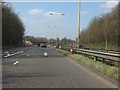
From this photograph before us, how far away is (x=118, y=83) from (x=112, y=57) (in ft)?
22.1

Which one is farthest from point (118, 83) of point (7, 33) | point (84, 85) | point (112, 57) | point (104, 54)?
point (7, 33)

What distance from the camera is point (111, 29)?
82.8 meters

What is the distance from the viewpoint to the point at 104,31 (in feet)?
301

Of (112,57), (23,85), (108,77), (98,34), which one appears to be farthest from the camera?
(98,34)

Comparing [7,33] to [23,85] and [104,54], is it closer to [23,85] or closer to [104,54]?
[104,54]

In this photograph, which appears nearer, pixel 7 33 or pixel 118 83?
pixel 118 83

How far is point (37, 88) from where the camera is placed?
12.7m

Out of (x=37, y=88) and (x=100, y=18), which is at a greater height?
(x=100, y=18)

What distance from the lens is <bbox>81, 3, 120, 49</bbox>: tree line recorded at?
81.7 m

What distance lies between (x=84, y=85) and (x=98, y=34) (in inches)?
3460

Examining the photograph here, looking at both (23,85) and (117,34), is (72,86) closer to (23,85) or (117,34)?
(23,85)

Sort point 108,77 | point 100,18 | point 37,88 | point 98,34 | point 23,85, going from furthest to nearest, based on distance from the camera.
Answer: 1. point 100,18
2. point 98,34
3. point 108,77
4. point 23,85
5. point 37,88

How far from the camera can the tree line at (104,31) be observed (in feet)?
268

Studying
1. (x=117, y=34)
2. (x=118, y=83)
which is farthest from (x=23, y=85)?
(x=117, y=34)
